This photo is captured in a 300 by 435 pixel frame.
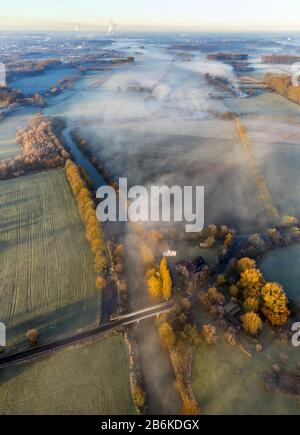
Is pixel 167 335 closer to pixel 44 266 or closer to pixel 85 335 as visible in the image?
pixel 85 335

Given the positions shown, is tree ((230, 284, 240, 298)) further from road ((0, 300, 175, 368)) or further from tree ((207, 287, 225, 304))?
road ((0, 300, 175, 368))

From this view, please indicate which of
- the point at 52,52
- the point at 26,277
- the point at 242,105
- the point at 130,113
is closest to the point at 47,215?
the point at 26,277

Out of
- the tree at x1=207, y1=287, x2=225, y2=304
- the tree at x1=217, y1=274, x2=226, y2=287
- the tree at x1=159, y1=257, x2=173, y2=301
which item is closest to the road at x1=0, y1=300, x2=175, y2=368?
the tree at x1=159, y1=257, x2=173, y2=301

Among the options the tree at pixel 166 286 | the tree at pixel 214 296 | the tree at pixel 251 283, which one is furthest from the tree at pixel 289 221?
the tree at pixel 166 286

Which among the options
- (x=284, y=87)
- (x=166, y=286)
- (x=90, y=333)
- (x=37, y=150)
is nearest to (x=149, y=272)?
(x=166, y=286)

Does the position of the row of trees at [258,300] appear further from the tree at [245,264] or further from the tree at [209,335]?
the tree at [209,335]
